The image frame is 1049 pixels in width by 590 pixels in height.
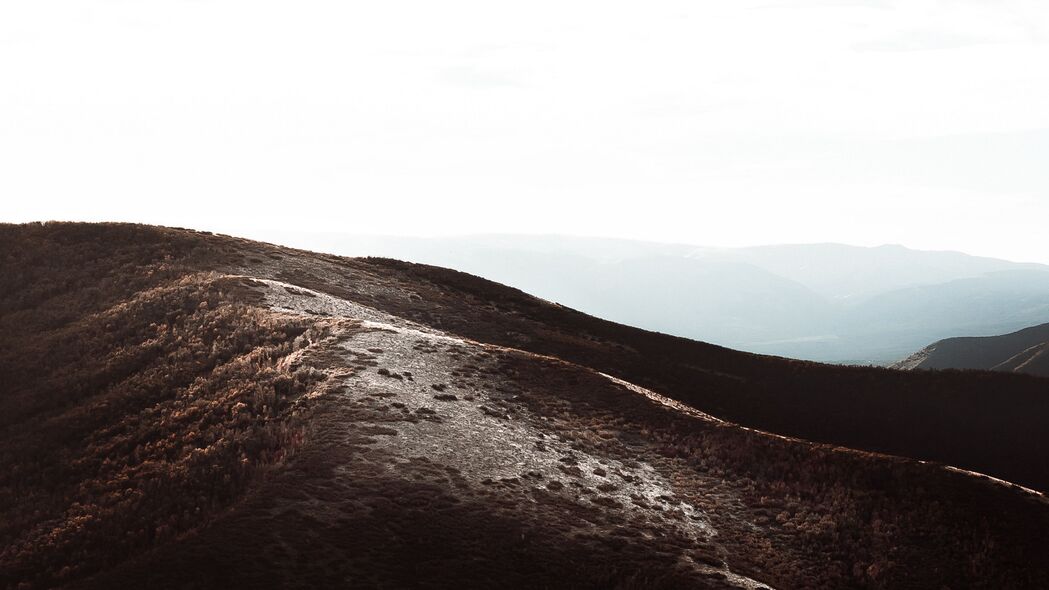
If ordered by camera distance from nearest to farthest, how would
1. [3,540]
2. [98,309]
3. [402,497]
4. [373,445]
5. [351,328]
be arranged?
[3,540] → [402,497] → [373,445] → [351,328] → [98,309]

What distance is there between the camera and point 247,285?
156ft

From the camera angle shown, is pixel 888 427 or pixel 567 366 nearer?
pixel 567 366

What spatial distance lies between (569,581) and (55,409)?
27.3 m

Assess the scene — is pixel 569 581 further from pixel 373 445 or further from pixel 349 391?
pixel 349 391

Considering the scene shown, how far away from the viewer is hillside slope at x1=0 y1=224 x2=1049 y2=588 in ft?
68.3

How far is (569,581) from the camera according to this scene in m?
21.6

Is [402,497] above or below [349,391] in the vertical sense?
below

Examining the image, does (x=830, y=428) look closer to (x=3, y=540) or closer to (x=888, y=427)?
(x=888, y=427)

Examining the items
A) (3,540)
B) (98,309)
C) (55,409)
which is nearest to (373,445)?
(3,540)

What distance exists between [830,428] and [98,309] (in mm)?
65662

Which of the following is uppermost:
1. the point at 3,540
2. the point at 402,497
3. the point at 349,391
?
the point at 349,391

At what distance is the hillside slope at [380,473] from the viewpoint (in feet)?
68.3

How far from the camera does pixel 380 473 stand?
2461cm

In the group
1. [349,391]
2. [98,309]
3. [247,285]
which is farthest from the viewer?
[247,285]
